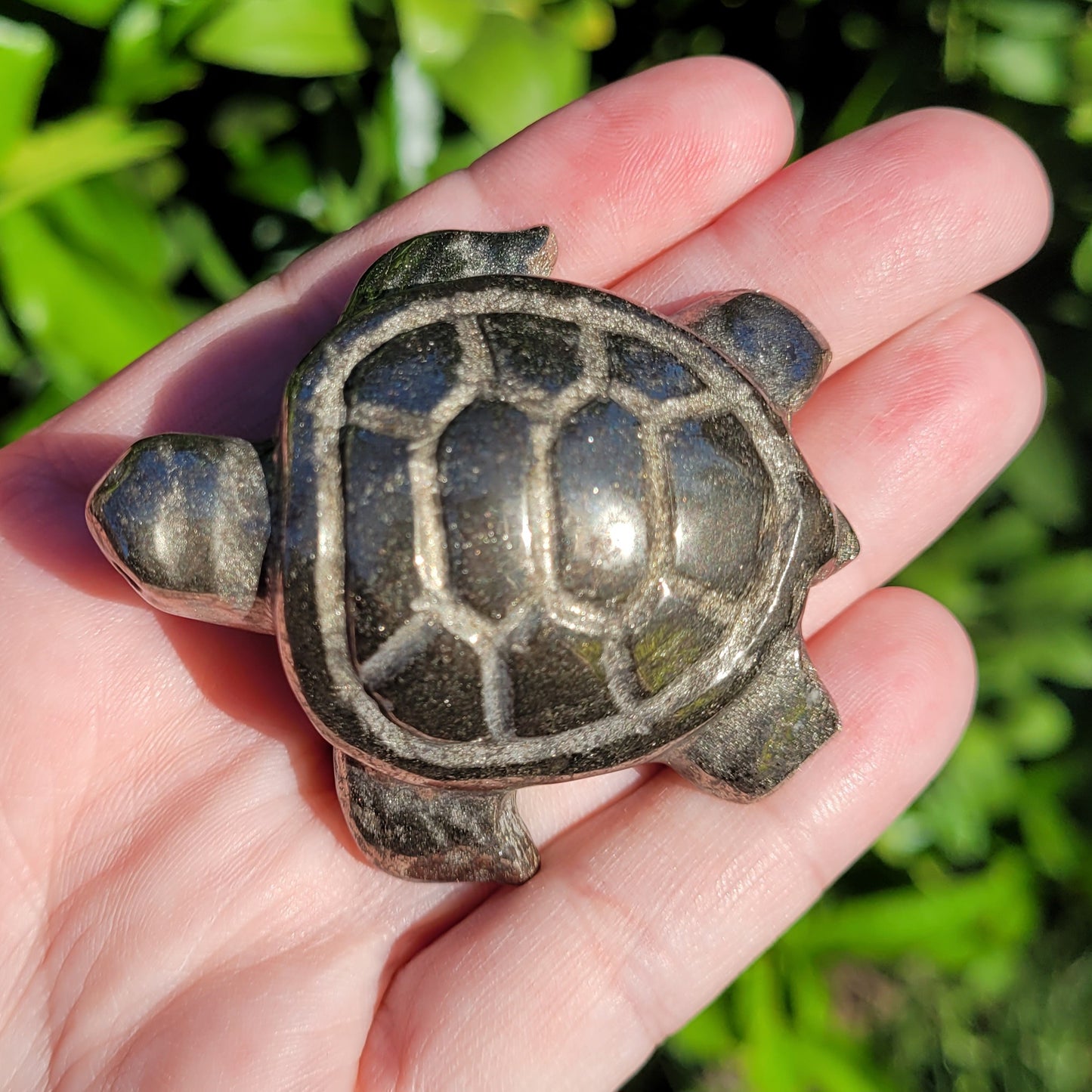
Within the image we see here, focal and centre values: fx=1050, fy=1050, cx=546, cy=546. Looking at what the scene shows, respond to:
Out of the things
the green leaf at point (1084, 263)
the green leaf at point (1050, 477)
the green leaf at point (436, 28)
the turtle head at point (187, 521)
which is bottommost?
the green leaf at point (1050, 477)

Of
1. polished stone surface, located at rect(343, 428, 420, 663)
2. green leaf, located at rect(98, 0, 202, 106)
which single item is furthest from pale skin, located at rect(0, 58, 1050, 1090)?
polished stone surface, located at rect(343, 428, 420, 663)

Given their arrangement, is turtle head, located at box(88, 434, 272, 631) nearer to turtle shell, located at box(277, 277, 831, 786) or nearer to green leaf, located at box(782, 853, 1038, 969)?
turtle shell, located at box(277, 277, 831, 786)

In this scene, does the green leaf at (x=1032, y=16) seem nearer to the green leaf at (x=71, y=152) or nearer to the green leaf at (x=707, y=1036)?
the green leaf at (x=71, y=152)

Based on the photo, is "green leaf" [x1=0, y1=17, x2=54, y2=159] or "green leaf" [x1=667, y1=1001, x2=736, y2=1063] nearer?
"green leaf" [x1=0, y1=17, x2=54, y2=159]

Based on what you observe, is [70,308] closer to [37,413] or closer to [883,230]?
[37,413]

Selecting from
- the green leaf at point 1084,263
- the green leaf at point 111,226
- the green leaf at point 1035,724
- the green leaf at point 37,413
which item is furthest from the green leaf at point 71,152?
the green leaf at point 1035,724

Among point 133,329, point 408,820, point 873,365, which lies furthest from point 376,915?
point 873,365

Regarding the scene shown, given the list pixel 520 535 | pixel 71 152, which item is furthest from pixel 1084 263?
pixel 71 152
